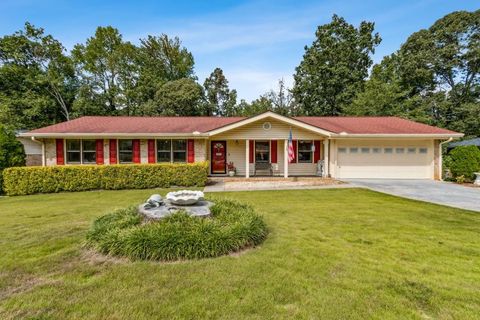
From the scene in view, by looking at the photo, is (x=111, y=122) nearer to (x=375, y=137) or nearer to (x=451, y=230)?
(x=375, y=137)

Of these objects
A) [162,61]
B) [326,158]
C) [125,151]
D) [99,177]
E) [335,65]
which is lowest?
[99,177]

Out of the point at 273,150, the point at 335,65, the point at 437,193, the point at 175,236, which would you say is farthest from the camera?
the point at 335,65

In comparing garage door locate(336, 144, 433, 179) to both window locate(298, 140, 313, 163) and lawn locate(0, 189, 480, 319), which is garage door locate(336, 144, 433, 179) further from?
lawn locate(0, 189, 480, 319)

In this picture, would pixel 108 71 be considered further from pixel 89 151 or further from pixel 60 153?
pixel 89 151

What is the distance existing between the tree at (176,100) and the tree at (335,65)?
40.1 ft

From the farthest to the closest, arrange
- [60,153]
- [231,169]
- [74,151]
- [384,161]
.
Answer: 1. [231,169]
2. [384,161]
3. [74,151]
4. [60,153]

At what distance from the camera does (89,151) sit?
13.5 meters

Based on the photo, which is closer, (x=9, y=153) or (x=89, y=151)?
(x=9, y=153)

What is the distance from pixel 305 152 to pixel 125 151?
10.2m

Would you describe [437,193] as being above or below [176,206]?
below

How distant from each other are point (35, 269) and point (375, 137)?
561 inches

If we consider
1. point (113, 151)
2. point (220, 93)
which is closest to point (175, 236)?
point (113, 151)

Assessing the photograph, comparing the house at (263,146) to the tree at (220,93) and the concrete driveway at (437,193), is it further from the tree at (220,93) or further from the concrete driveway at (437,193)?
the tree at (220,93)

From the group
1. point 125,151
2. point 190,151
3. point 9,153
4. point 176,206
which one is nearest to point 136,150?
point 125,151
